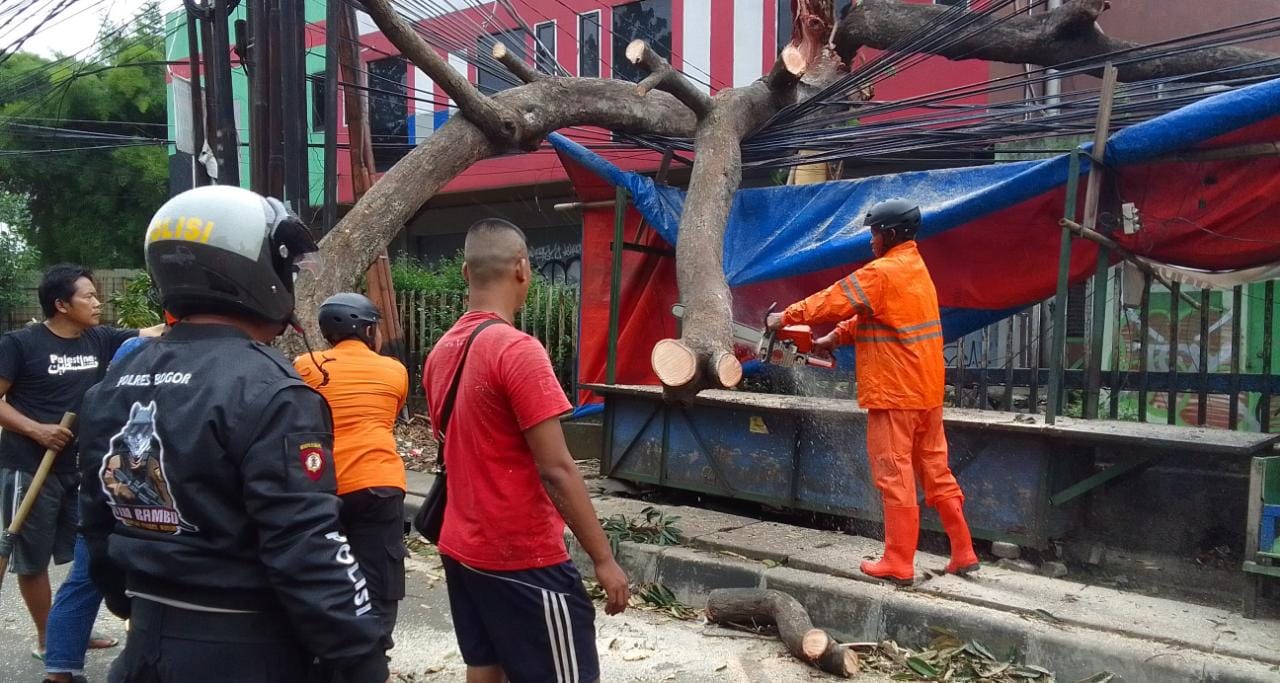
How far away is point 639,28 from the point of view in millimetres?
14688

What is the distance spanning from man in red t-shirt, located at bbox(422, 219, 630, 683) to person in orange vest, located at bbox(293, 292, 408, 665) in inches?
37.0

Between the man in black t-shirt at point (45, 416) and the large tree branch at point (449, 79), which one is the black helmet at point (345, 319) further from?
the large tree branch at point (449, 79)

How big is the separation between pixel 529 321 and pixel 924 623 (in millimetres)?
6755

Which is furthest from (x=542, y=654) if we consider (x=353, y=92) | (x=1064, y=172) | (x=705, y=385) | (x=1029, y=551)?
(x=353, y=92)

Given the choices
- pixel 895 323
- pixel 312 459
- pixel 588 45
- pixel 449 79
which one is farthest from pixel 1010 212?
pixel 588 45

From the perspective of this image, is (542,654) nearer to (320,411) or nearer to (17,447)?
(320,411)

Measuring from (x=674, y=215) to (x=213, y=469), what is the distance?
6.45m

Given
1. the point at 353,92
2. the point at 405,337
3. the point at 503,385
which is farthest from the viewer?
the point at 405,337

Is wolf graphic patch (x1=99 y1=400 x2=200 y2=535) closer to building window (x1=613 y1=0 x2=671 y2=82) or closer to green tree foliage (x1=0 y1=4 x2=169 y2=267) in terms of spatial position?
building window (x1=613 y1=0 x2=671 y2=82)

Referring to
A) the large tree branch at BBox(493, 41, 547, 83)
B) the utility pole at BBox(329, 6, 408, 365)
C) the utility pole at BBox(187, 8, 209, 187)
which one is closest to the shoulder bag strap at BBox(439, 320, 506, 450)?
the large tree branch at BBox(493, 41, 547, 83)

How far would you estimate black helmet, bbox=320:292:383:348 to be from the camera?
3.86 metres

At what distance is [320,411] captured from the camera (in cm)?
182

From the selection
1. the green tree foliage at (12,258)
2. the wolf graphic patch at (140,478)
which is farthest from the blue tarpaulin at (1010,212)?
the green tree foliage at (12,258)

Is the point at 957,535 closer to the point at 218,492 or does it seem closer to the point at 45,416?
the point at 218,492
